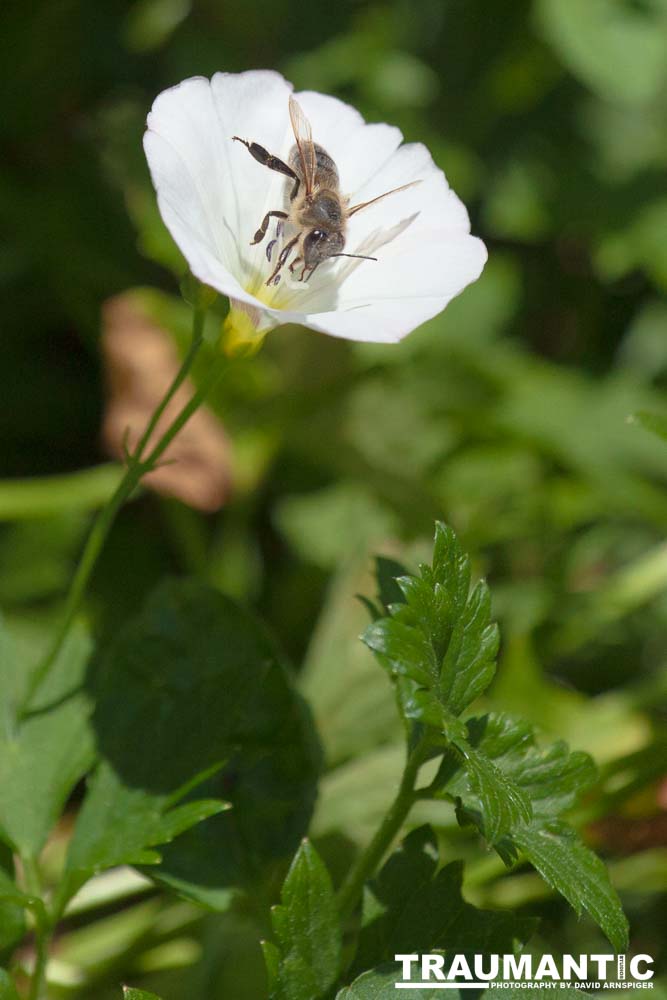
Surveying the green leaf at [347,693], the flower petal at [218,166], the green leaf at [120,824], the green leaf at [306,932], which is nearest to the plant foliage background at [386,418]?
the green leaf at [347,693]

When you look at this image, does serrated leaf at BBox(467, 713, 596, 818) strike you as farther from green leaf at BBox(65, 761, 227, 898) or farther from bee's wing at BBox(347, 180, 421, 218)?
bee's wing at BBox(347, 180, 421, 218)

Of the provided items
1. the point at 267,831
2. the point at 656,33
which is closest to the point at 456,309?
the point at 656,33

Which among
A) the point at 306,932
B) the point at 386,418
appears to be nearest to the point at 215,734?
the point at 306,932

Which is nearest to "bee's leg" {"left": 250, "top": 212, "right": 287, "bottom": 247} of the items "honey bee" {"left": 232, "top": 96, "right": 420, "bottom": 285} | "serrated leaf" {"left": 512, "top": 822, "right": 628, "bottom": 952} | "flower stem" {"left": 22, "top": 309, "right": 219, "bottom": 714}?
"honey bee" {"left": 232, "top": 96, "right": 420, "bottom": 285}

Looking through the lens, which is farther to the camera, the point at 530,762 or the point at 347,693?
the point at 347,693

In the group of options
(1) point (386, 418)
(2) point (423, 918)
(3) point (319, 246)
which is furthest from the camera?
(1) point (386, 418)

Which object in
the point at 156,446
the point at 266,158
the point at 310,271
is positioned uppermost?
the point at 266,158

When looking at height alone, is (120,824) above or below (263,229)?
below

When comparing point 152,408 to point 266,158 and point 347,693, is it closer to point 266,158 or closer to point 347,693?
point 347,693
